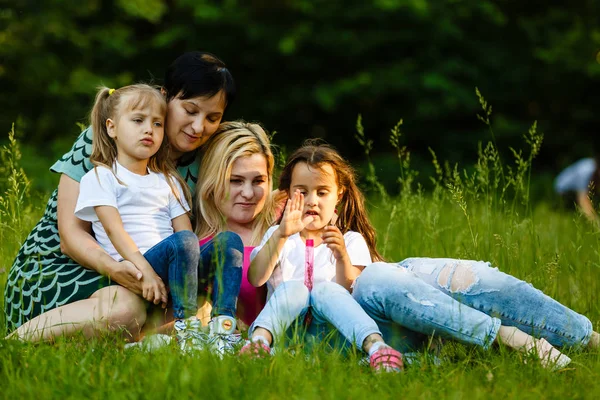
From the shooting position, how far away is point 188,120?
130 inches

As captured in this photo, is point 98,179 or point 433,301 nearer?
point 433,301

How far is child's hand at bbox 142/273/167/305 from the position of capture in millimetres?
2814

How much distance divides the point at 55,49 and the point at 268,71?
3.52 meters

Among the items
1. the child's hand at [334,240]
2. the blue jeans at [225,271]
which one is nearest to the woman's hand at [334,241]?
the child's hand at [334,240]

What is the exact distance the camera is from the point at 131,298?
9.34 ft

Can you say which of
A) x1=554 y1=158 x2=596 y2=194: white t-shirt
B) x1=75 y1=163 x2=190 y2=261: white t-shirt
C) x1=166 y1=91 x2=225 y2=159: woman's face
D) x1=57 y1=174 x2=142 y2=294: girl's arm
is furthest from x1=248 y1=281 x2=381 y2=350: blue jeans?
x1=554 y1=158 x2=596 y2=194: white t-shirt

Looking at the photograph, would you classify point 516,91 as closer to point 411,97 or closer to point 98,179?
point 411,97

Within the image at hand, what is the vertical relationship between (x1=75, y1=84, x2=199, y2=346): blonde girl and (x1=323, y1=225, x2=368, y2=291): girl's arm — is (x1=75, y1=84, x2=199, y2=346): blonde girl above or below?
above

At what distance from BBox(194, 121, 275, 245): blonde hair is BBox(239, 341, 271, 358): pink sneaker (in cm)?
81

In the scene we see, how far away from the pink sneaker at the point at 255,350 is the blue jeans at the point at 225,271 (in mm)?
263

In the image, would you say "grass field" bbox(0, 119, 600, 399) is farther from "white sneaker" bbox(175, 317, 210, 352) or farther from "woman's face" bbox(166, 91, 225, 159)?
"woman's face" bbox(166, 91, 225, 159)

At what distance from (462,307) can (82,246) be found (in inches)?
57.9

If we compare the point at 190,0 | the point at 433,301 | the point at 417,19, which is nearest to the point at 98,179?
the point at 433,301

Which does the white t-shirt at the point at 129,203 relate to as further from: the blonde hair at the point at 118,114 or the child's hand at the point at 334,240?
the child's hand at the point at 334,240
